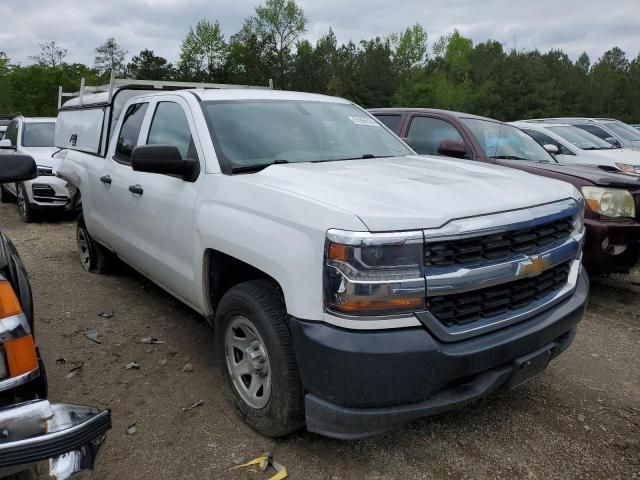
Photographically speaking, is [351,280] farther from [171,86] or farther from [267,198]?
[171,86]

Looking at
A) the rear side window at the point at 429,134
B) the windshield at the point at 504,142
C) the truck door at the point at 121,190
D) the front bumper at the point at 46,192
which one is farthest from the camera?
the front bumper at the point at 46,192

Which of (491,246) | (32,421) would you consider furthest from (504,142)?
(32,421)

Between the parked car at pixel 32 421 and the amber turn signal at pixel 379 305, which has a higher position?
the amber turn signal at pixel 379 305

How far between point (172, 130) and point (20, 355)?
2.26m

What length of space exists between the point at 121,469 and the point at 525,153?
5.33 metres

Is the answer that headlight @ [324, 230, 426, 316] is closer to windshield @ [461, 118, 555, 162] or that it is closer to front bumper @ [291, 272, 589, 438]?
front bumper @ [291, 272, 589, 438]

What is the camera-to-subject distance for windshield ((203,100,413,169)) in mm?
3357

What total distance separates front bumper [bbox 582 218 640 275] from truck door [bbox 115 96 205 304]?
10.9 ft

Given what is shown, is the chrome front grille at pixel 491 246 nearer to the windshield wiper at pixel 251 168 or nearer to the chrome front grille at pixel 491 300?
the chrome front grille at pixel 491 300

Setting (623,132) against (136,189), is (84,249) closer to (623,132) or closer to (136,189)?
(136,189)

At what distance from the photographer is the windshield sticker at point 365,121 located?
4.13 meters

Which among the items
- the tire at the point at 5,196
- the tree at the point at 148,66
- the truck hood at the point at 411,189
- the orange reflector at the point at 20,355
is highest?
the tree at the point at 148,66

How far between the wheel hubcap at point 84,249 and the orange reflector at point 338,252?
442 centimetres

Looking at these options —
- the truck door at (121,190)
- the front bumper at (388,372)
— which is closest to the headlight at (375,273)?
the front bumper at (388,372)
